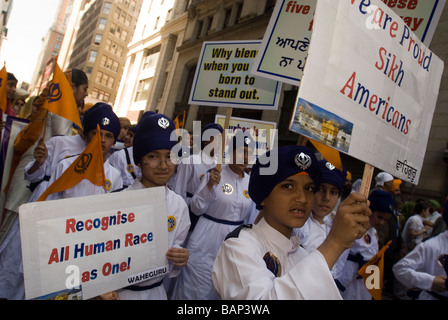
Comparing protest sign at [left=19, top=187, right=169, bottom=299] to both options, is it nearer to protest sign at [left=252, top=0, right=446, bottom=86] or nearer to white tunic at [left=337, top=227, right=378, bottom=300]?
protest sign at [left=252, top=0, right=446, bottom=86]

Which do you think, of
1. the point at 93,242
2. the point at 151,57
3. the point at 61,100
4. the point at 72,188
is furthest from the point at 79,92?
the point at 151,57

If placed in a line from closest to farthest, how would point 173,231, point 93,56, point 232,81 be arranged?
point 173,231
point 232,81
point 93,56

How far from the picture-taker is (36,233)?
167 cm

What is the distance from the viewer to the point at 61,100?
11.5ft

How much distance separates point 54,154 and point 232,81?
2.10 meters

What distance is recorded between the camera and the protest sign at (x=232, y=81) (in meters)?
3.71

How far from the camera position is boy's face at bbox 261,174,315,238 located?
1.76 metres

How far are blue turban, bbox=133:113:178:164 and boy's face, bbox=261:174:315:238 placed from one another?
3.43 ft

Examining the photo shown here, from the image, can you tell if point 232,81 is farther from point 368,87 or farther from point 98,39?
point 98,39

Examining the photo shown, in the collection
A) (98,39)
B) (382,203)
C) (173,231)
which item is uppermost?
(98,39)

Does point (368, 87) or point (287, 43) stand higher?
point (287, 43)

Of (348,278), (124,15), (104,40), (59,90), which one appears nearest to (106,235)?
(59,90)
